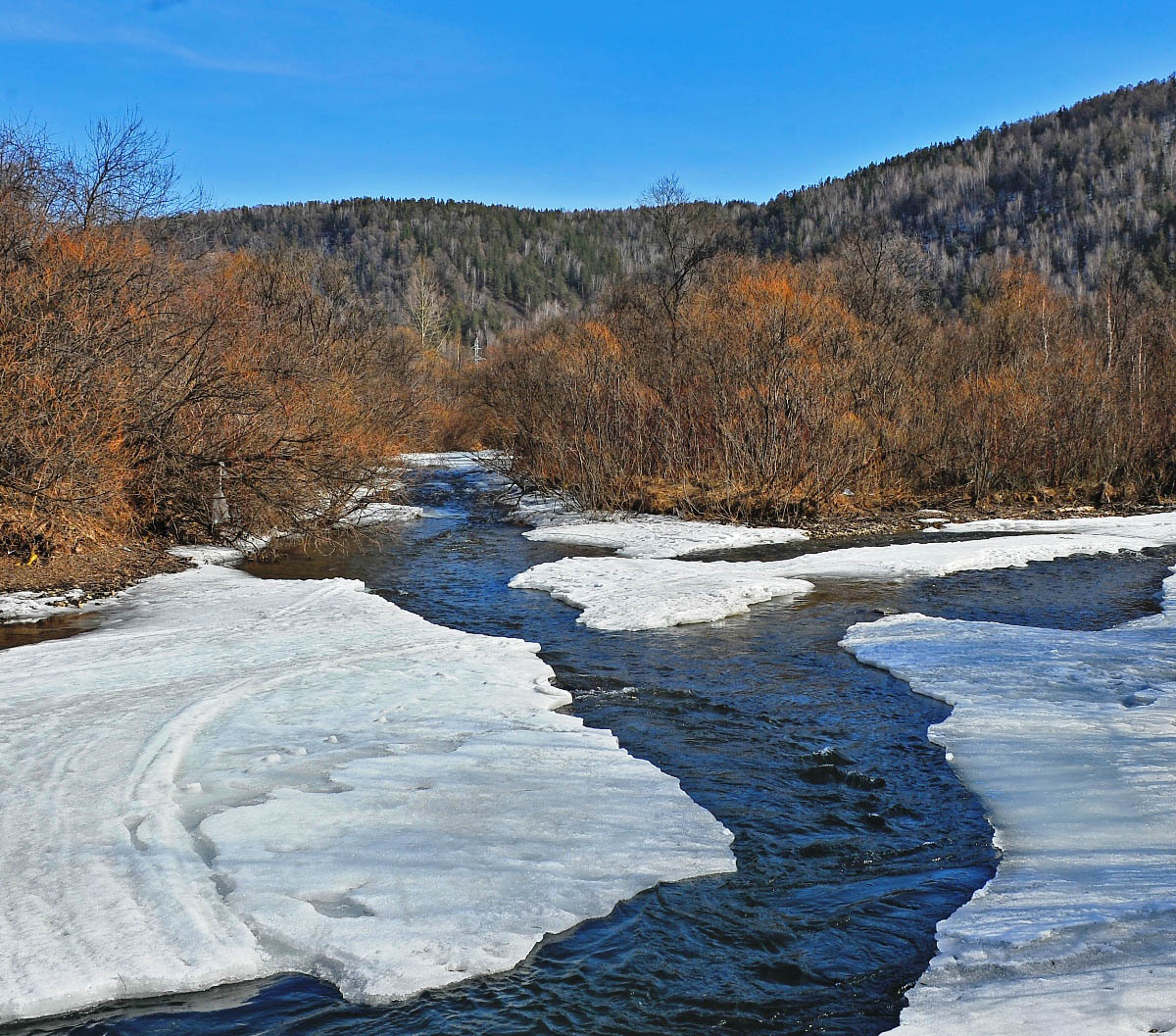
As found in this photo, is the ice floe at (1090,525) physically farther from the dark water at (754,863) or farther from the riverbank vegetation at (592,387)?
the dark water at (754,863)

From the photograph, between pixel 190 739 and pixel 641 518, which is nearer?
pixel 190 739

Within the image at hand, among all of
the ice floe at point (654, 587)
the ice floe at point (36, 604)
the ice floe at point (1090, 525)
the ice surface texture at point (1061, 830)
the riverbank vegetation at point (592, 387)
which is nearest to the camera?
the ice surface texture at point (1061, 830)

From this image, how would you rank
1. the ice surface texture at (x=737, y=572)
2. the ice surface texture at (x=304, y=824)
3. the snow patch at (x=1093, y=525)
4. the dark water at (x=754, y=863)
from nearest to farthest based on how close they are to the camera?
the dark water at (x=754, y=863) → the ice surface texture at (x=304, y=824) → the ice surface texture at (x=737, y=572) → the snow patch at (x=1093, y=525)

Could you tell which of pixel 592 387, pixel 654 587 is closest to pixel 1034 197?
pixel 592 387

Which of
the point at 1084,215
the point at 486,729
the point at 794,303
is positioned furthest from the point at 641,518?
the point at 1084,215

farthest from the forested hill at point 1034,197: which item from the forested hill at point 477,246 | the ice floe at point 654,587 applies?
the ice floe at point 654,587

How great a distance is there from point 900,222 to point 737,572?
11100 cm

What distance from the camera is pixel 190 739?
757 cm

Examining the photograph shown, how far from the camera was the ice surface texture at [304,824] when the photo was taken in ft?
15.1

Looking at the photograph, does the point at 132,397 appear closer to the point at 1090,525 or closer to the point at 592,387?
the point at 592,387

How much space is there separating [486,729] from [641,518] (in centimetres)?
1655

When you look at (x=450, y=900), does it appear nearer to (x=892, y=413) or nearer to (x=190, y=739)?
(x=190, y=739)

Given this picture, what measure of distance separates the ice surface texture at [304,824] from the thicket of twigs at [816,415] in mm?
15160

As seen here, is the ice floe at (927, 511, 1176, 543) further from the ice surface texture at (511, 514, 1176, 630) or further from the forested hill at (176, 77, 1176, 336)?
the forested hill at (176, 77, 1176, 336)
